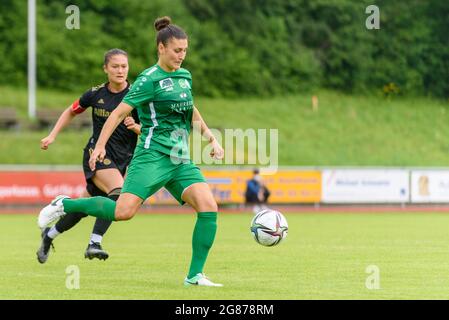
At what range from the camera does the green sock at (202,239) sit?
9133mm

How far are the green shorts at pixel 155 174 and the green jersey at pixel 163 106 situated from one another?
0.07 meters

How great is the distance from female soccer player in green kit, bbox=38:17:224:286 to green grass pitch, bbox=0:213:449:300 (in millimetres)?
625

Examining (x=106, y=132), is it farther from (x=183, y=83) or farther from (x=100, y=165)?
(x=100, y=165)

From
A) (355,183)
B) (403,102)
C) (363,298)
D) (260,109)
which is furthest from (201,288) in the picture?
(260,109)

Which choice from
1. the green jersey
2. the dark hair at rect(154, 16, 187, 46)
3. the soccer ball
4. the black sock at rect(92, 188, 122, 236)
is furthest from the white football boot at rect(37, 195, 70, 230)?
the dark hair at rect(154, 16, 187, 46)

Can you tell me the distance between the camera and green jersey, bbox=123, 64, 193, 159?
357 inches

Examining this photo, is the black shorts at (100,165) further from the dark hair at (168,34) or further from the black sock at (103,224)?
the dark hair at (168,34)

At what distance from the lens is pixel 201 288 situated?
8828 millimetres

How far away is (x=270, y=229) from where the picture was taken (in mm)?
10258

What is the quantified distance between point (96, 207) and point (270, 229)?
6.07ft

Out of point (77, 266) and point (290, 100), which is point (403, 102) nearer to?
point (290, 100)

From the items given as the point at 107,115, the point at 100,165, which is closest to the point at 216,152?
→ the point at 107,115

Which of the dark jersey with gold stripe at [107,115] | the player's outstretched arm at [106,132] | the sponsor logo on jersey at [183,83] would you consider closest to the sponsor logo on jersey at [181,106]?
the sponsor logo on jersey at [183,83]
